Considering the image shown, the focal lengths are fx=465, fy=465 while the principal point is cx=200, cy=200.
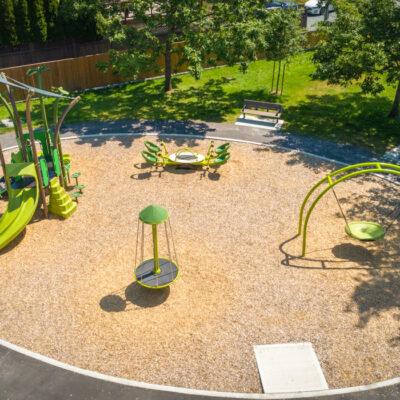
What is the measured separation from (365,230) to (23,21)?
2712cm

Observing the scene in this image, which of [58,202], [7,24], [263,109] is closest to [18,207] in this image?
[58,202]

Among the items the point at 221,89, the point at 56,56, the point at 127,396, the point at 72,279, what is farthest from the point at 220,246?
the point at 56,56

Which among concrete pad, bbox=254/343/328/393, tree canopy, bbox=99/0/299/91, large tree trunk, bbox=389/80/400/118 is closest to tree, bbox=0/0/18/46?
tree canopy, bbox=99/0/299/91

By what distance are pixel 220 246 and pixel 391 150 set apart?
11046 mm

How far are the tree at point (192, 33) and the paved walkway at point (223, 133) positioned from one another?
2689 mm

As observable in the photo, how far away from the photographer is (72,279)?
1393 centimetres

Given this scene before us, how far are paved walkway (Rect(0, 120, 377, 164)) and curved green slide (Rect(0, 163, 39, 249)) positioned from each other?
736 cm

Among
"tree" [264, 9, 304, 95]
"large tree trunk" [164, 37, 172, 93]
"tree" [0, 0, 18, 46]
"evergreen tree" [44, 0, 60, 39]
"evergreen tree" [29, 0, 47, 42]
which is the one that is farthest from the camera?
"evergreen tree" [44, 0, 60, 39]

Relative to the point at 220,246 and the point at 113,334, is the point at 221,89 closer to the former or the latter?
the point at 220,246

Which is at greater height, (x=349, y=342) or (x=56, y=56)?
(x=56, y=56)

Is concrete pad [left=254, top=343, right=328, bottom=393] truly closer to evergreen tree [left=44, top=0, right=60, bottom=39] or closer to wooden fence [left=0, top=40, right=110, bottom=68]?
evergreen tree [left=44, top=0, right=60, bottom=39]

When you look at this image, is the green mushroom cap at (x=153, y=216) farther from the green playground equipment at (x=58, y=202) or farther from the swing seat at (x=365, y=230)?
the swing seat at (x=365, y=230)

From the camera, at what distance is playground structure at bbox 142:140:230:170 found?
19562 mm

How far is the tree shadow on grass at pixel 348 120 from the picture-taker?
22.7 metres
